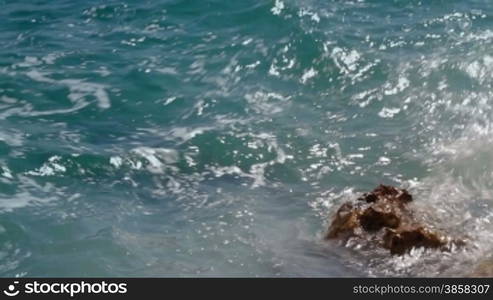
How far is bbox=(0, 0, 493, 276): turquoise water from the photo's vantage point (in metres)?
8.15

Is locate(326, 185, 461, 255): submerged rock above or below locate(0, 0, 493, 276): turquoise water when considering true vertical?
below

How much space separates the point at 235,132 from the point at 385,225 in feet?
12.2

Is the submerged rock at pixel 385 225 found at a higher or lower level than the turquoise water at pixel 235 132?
lower

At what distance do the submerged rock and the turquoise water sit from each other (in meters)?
0.16

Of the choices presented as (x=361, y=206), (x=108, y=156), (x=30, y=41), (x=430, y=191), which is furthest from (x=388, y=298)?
(x=30, y=41)

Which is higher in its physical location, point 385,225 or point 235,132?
point 235,132

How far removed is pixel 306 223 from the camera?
863 centimetres

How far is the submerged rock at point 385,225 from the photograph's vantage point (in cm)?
756

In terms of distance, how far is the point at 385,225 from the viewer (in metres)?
7.90

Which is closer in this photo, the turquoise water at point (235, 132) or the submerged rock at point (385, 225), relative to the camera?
the submerged rock at point (385, 225)

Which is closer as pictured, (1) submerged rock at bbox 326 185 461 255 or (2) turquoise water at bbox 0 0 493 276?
(1) submerged rock at bbox 326 185 461 255

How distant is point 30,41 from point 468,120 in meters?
8.96

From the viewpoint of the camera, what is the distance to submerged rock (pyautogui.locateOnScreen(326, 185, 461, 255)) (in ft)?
24.8

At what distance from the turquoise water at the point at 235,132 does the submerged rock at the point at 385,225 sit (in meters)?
0.16
